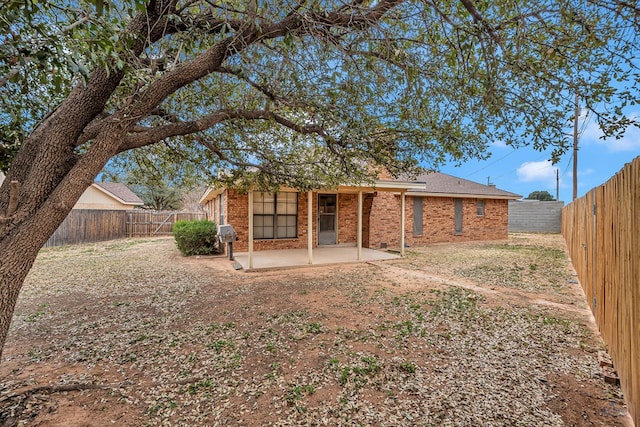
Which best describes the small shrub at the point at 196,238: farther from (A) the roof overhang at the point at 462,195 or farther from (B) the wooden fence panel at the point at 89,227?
(A) the roof overhang at the point at 462,195

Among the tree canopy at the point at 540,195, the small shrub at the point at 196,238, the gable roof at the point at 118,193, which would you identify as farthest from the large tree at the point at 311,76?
the tree canopy at the point at 540,195

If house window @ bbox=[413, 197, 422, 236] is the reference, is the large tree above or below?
above

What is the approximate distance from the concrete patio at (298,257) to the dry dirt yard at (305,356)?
1.69 metres

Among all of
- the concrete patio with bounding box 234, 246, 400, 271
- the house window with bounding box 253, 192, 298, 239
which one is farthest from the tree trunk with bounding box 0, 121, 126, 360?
the house window with bounding box 253, 192, 298, 239

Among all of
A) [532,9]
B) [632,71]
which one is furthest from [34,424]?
[632,71]

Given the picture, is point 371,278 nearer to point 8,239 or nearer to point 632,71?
point 632,71

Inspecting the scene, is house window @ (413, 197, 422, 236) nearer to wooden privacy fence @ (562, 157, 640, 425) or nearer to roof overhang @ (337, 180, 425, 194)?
roof overhang @ (337, 180, 425, 194)

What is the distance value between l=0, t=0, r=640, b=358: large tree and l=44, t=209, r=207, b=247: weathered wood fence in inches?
504

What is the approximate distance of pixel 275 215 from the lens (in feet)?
36.0

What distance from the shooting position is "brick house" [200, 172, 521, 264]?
34.1ft

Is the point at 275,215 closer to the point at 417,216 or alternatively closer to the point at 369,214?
the point at 369,214

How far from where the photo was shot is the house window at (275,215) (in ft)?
34.9

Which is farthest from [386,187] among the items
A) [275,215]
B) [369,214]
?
[275,215]

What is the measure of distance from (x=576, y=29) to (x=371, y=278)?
567cm
